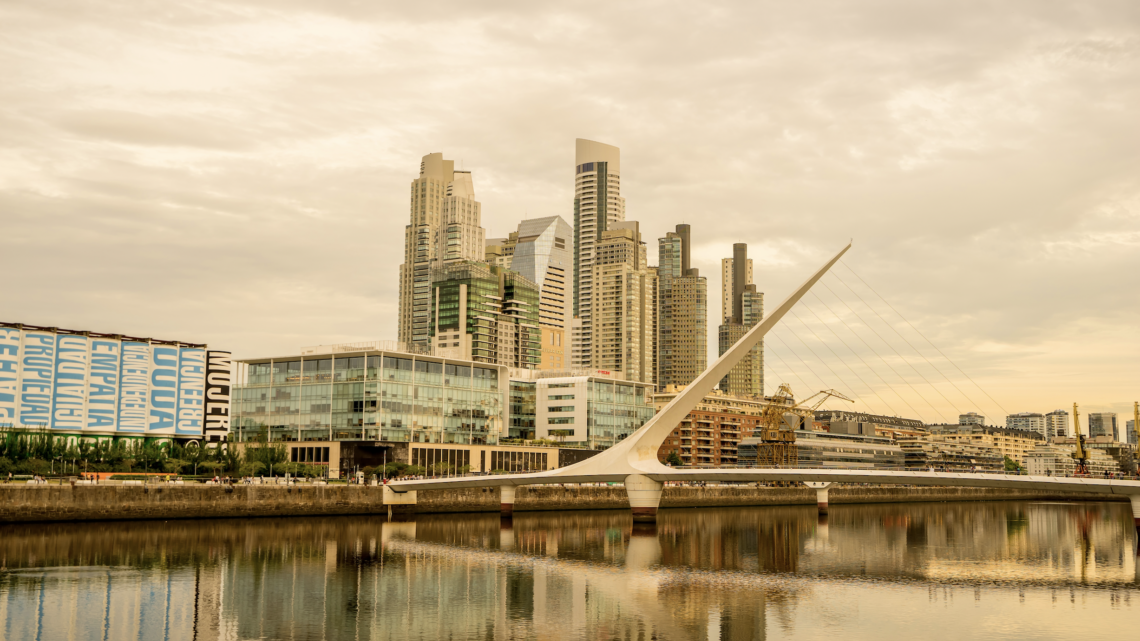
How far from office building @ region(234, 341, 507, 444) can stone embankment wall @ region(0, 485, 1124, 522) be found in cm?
1669

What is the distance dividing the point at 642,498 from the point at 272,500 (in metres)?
20.5

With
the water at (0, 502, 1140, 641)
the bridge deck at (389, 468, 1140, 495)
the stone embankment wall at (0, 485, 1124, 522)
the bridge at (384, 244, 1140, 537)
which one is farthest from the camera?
the bridge at (384, 244, 1140, 537)

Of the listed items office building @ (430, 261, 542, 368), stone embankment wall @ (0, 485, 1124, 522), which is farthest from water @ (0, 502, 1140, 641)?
office building @ (430, 261, 542, 368)

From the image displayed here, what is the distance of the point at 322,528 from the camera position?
5184 centimetres

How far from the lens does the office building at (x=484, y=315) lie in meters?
184

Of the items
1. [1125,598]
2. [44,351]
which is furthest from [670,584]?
[44,351]

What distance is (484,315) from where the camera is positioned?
18462 cm

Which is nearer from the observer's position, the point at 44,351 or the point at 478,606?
the point at 478,606

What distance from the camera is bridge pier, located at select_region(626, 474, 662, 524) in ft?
182

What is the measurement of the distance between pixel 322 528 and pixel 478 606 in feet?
85.3

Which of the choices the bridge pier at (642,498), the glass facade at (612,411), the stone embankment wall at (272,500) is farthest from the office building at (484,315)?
the bridge pier at (642,498)

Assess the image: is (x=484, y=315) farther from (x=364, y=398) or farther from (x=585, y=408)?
(x=364, y=398)

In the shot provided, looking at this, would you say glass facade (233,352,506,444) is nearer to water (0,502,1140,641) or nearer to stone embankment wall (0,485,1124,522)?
stone embankment wall (0,485,1124,522)

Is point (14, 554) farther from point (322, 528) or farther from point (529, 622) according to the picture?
point (529, 622)
